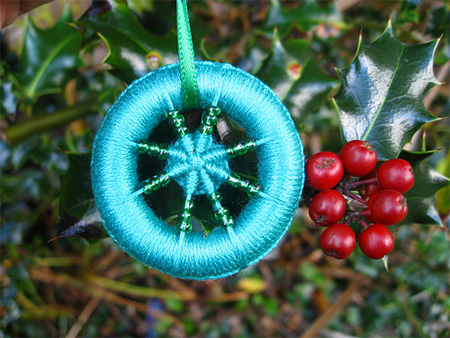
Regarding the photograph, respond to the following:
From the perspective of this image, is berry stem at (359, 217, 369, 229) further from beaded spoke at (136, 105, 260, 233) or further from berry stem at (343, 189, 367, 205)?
beaded spoke at (136, 105, 260, 233)

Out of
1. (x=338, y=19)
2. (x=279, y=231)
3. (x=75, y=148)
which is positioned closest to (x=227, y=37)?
(x=338, y=19)

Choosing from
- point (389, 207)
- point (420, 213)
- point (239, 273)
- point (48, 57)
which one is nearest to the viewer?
point (389, 207)

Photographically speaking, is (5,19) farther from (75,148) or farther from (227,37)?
(227,37)

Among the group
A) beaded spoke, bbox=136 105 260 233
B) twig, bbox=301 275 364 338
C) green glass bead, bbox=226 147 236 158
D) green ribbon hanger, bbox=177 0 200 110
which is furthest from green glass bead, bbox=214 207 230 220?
twig, bbox=301 275 364 338

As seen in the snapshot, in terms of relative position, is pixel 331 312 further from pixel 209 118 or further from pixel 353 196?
pixel 209 118

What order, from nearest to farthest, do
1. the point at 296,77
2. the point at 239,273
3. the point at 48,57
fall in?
the point at 296,77 < the point at 48,57 < the point at 239,273

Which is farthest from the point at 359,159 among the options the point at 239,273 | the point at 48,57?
the point at 48,57
